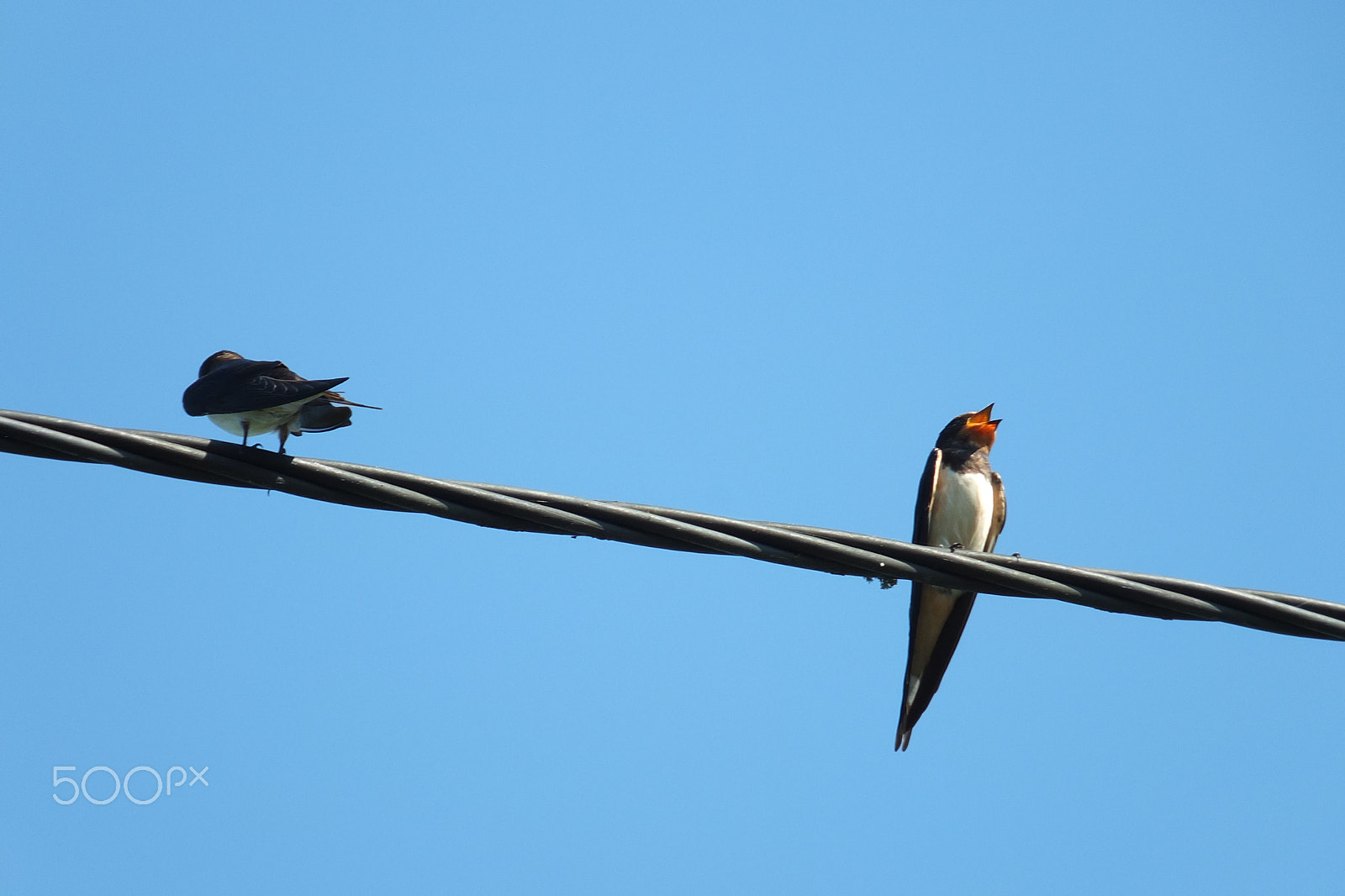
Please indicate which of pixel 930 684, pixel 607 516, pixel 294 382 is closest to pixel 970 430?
pixel 930 684

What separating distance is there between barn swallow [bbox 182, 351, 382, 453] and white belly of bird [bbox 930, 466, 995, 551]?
417cm

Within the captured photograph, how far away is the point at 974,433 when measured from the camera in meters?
8.45

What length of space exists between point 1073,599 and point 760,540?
906 millimetres

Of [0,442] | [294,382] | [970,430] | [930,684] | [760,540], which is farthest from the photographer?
[970,430]

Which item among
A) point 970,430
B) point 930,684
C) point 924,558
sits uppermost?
point 970,430

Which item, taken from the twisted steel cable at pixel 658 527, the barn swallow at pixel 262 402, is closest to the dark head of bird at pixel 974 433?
the barn swallow at pixel 262 402

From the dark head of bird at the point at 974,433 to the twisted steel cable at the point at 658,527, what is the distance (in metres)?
4.89

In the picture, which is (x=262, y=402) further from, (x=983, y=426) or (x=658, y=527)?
(x=983, y=426)

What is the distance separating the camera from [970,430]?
8461 millimetres

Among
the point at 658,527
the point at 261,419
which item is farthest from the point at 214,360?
the point at 658,527

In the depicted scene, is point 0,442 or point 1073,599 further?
point 1073,599

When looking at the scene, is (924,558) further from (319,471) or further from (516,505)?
(319,471)

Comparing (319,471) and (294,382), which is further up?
(294,382)

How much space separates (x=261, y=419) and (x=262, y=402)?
30 cm
